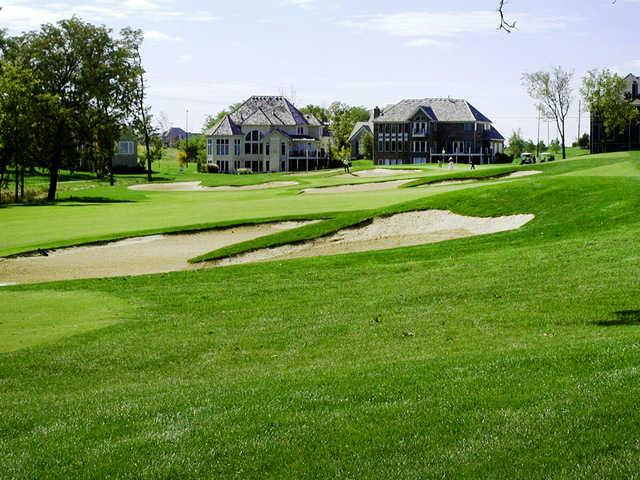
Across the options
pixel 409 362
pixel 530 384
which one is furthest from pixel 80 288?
pixel 530 384

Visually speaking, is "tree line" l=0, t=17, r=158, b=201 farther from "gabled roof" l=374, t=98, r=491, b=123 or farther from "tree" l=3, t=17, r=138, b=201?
"gabled roof" l=374, t=98, r=491, b=123

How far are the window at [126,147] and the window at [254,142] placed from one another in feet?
58.5

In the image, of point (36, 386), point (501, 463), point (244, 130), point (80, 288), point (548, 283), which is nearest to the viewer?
point (501, 463)

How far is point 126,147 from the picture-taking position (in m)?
139

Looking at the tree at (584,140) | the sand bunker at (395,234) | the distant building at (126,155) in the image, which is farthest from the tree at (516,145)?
the sand bunker at (395,234)

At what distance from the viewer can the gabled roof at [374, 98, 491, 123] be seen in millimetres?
142375

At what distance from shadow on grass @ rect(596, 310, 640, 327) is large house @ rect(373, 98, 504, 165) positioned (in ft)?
406

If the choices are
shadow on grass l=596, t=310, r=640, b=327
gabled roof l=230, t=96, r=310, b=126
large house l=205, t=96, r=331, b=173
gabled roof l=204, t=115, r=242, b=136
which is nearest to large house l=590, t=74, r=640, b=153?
large house l=205, t=96, r=331, b=173

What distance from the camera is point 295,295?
22.9 m

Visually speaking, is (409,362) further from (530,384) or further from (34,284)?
(34,284)

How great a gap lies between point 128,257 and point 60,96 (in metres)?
49.8

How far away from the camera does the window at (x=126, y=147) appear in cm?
13812

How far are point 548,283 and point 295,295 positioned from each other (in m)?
6.16

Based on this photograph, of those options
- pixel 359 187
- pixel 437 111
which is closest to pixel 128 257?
pixel 359 187
